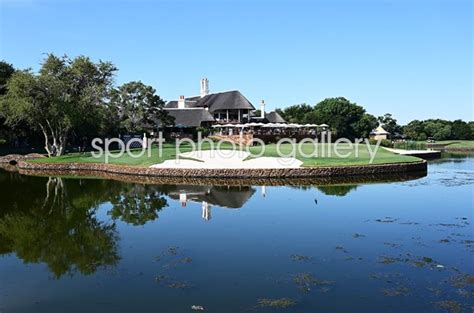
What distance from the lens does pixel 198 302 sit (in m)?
7.72

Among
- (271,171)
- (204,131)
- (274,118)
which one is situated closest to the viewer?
(271,171)

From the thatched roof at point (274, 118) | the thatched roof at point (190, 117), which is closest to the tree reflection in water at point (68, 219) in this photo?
the thatched roof at point (190, 117)

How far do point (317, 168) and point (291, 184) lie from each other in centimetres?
418

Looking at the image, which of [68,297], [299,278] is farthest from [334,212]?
[68,297]

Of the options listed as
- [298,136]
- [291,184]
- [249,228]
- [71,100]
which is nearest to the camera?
[249,228]

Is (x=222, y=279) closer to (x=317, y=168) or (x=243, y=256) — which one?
(x=243, y=256)

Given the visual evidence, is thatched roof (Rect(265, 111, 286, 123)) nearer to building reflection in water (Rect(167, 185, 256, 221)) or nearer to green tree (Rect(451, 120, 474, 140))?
building reflection in water (Rect(167, 185, 256, 221))

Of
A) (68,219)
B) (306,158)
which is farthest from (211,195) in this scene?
(306,158)

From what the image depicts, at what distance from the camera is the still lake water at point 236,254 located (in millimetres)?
7892

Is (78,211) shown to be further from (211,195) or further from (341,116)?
(341,116)

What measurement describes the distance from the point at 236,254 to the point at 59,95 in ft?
110

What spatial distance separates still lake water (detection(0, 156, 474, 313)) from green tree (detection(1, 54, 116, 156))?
19.7 meters

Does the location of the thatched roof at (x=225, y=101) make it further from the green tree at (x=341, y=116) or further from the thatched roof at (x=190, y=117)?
the green tree at (x=341, y=116)

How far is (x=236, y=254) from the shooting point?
10.8 meters
